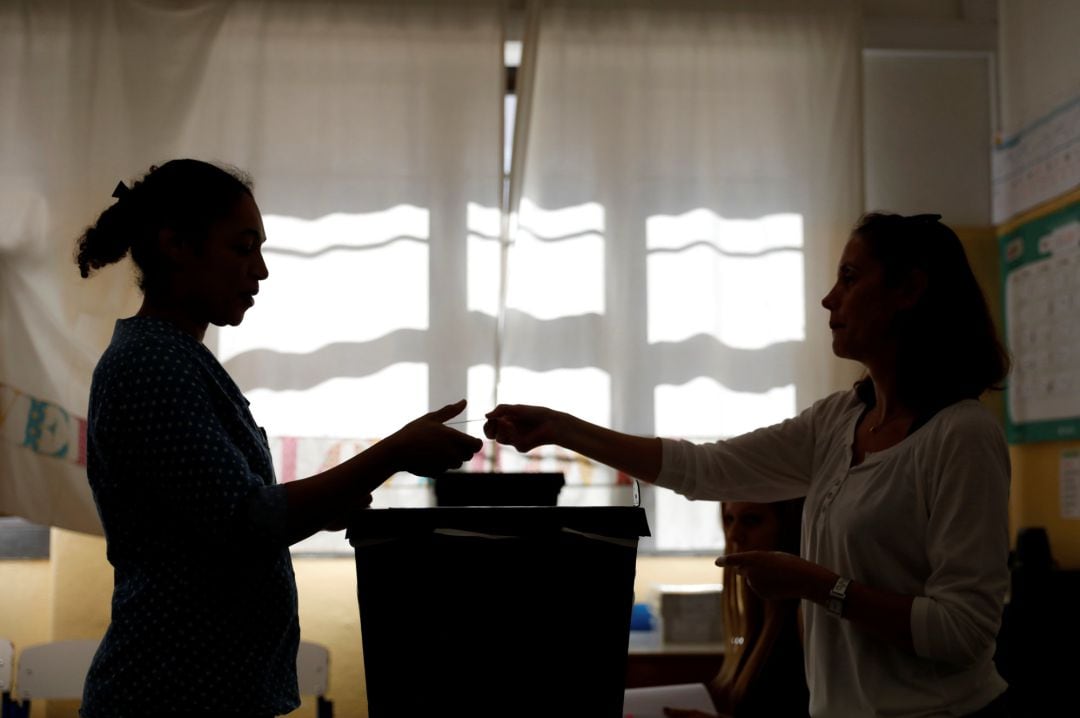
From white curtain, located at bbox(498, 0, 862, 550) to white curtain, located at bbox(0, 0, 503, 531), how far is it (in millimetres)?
175

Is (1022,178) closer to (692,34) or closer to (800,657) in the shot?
(692,34)

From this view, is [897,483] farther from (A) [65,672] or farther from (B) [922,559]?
(A) [65,672]

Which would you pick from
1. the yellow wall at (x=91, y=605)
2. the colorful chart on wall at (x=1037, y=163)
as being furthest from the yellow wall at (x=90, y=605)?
the colorful chart on wall at (x=1037, y=163)

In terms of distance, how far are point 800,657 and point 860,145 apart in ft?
5.83

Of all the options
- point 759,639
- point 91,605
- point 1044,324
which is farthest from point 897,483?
point 91,605

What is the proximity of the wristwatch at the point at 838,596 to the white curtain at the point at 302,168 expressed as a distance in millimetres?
1773

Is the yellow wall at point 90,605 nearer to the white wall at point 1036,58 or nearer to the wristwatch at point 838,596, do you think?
the wristwatch at point 838,596

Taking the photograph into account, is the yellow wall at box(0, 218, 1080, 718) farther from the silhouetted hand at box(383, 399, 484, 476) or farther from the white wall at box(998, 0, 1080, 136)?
the silhouetted hand at box(383, 399, 484, 476)

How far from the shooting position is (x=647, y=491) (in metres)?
3.12

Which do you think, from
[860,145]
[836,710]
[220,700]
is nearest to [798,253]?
[860,145]

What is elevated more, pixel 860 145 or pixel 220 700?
pixel 860 145

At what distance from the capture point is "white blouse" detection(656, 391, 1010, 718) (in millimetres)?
1296

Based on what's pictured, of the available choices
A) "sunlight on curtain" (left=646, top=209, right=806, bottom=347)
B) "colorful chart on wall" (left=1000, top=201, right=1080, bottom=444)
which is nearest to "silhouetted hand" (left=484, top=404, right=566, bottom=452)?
"sunlight on curtain" (left=646, top=209, right=806, bottom=347)

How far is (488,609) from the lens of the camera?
3.78 feet
